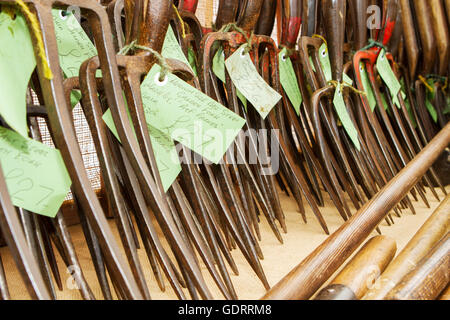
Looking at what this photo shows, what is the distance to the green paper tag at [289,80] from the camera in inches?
41.3

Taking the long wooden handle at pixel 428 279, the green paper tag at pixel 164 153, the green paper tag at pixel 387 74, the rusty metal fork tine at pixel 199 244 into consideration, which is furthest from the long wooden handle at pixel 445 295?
the green paper tag at pixel 387 74

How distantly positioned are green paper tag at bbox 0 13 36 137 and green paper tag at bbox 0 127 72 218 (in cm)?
3

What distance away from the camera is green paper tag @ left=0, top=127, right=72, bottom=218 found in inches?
19.0

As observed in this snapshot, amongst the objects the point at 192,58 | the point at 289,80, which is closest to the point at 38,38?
the point at 192,58

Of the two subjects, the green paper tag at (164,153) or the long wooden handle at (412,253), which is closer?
the long wooden handle at (412,253)

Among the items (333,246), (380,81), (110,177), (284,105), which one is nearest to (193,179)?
(110,177)

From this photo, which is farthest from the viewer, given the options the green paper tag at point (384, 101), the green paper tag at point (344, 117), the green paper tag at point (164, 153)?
the green paper tag at point (384, 101)

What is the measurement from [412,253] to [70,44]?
0.60 m

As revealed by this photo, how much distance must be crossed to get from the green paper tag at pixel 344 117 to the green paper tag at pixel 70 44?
0.61 metres

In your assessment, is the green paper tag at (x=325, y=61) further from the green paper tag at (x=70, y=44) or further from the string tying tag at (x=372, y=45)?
the green paper tag at (x=70, y=44)

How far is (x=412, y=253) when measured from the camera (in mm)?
516

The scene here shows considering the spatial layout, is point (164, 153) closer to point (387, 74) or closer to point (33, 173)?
point (33, 173)

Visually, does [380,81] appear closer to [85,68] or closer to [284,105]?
[284,105]

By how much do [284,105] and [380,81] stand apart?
41 centimetres
